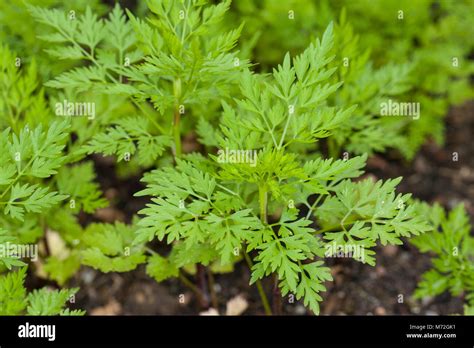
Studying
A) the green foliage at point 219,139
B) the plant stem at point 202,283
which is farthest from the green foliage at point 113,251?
the plant stem at point 202,283

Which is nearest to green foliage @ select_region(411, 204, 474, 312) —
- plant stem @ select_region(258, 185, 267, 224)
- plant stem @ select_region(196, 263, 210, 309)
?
plant stem @ select_region(258, 185, 267, 224)

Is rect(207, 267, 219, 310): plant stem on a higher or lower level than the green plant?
lower

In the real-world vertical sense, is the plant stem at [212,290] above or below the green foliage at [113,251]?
below

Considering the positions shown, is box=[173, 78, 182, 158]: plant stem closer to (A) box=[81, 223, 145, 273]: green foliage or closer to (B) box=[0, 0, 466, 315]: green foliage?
(B) box=[0, 0, 466, 315]: green foliage

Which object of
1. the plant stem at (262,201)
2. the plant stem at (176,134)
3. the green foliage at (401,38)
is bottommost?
the plant stem at (262,201)

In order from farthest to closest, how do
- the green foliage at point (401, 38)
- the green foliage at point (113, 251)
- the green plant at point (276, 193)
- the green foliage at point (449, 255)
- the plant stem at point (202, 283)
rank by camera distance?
the green foliage at point (401, 38) → the plant stem at point (202, 283) → the green foliage at point (449, 255) → the green foliage at point (113, 251) → the green plant at point (276, 193)

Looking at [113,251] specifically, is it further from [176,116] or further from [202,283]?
[176,116]

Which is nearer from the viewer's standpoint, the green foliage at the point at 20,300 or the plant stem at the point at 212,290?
the green foliage at the point at 20,300

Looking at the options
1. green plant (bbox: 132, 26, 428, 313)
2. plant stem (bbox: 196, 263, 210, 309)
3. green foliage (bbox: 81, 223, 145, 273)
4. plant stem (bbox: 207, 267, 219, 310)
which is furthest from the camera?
plant stem (bbox: 207, 267, 219, 310)

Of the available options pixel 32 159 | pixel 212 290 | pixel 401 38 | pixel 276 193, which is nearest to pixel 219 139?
pixel 276 193

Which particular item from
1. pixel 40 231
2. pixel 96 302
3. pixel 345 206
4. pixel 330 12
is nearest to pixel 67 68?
pixel 40 231

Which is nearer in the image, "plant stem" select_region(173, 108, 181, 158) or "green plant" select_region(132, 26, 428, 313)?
"green plant" select_region(132, 26, 428, 313)

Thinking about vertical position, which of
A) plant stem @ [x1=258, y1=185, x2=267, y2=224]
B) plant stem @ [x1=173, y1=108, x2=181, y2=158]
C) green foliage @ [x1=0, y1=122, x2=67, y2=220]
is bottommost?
plant stem @ [x1=258, y1=185, x2=267, y2=224]

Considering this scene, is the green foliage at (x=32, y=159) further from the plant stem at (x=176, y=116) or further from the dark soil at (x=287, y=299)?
the dark soil at (x=287, y=299)
